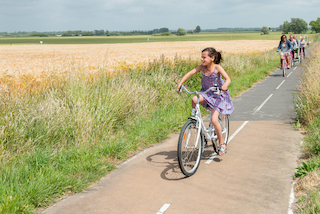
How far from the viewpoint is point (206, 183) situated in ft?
16.9

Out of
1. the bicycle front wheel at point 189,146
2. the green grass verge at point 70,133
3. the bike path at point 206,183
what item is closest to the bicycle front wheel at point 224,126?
the bike path at point 206,183

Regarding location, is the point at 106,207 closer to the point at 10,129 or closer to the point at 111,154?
the point at 111,154

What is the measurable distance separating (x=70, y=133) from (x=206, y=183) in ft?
9.64

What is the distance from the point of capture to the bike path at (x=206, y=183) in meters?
4.38

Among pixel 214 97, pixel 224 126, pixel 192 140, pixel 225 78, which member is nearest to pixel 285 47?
pixel 224 126

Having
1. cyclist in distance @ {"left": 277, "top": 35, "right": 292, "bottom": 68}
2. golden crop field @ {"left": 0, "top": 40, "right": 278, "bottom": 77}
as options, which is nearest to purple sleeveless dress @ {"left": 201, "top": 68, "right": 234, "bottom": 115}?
golden crop field @ {"left": 0, "top": 40, "right": 278, "bottom": 77}

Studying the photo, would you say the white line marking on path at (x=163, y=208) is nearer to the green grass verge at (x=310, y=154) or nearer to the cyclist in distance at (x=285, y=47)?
the green grass verge at (x=310, y=154)

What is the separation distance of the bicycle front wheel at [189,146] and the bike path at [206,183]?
174mm

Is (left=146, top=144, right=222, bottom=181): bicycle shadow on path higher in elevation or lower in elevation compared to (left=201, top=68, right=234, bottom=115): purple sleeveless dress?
lower

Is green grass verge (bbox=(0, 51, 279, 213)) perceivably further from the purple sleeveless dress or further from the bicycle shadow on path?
the purple sleeveless dress

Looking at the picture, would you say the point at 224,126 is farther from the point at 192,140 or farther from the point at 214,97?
A: the point at 192,140

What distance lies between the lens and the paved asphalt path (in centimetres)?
438

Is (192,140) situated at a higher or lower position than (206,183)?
higher

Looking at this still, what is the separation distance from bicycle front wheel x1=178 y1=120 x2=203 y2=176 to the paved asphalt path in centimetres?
18
